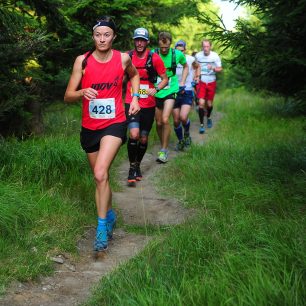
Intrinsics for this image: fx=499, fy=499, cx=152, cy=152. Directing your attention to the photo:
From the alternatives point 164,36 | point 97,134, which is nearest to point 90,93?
point 97,134

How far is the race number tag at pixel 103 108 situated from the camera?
4.97 meters

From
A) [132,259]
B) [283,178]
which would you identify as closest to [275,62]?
[283,178]

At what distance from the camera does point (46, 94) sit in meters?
9.56

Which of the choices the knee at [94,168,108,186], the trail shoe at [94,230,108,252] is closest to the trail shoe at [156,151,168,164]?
the knee at [94,168,108,186]

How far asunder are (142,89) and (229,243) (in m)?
4.01

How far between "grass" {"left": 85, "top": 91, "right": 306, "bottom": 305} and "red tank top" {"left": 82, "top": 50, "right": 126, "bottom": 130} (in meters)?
1.30

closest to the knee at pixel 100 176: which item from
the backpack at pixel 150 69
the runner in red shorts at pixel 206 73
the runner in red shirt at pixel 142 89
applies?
the runner in red shirt at pixel 142 89

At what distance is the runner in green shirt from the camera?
8.48 m

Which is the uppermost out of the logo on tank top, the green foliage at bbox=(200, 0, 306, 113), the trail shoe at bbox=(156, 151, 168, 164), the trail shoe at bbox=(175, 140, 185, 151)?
the green foliage at bbox=(200, 0, 306, 113)

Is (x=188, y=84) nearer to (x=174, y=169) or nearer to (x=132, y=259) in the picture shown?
(x=174, y=169)

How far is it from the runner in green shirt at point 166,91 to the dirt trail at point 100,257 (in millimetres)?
1599

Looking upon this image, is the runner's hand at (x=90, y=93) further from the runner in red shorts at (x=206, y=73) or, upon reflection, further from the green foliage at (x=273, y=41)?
the runner in red shorts at (x=206, y=73)

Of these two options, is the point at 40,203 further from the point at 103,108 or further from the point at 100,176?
the point at 103,108

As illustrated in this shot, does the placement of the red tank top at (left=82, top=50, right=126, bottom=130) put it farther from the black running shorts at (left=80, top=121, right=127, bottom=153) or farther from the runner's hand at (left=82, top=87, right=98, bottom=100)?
the runner's hand at (left=82, top=87, right=98, bottom=100)
